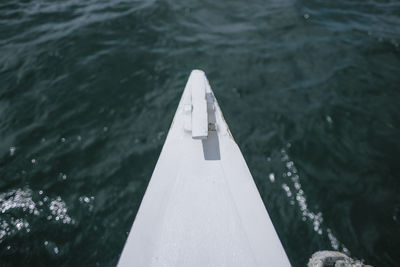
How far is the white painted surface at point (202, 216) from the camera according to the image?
7.13 ft

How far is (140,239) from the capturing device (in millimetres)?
2270

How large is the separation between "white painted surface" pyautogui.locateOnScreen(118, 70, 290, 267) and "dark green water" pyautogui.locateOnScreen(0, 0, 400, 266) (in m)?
0.88

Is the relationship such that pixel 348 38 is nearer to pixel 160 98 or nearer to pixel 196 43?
pixel 196 43

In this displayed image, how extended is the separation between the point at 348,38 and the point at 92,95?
6.89 meters

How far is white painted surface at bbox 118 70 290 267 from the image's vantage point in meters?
2.17

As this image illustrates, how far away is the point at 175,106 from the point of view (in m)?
4.52

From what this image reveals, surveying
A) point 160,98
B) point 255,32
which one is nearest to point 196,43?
point 255,32

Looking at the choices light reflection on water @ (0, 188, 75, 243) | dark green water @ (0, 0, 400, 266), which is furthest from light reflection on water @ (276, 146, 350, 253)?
light reflection on water @ (0, 188, 75, 243)

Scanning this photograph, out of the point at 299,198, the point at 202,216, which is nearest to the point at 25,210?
the point at 202,216

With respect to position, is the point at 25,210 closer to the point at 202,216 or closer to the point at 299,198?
the point at 202,216

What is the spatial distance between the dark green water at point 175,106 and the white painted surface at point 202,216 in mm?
877

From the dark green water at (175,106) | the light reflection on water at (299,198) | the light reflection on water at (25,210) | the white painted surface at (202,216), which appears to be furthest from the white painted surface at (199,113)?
the light reflection on water at (25,210)

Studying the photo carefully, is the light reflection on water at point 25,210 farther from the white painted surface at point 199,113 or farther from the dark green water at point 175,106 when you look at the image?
the white painted surface at point 199,113

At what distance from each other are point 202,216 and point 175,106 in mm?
2610
